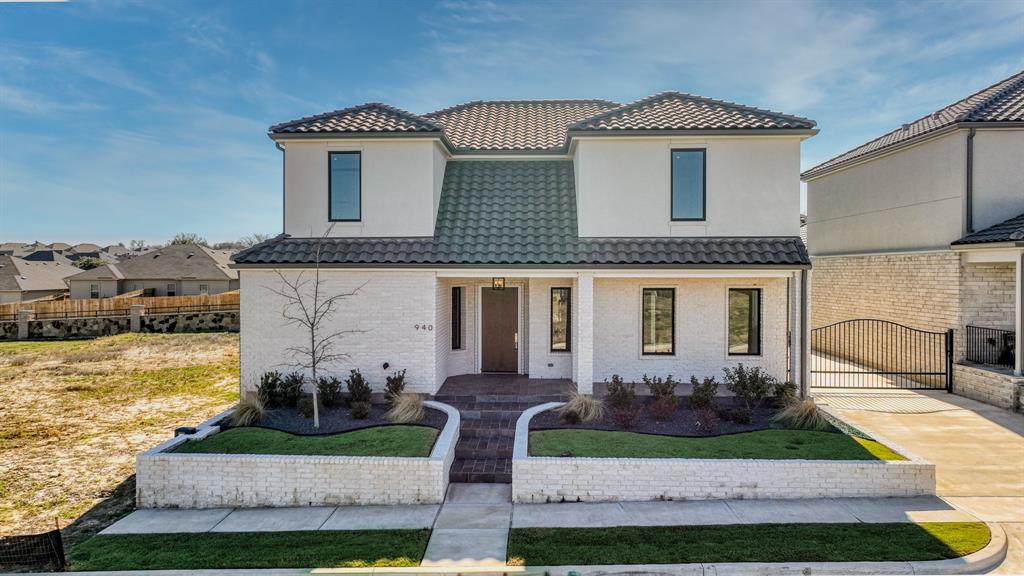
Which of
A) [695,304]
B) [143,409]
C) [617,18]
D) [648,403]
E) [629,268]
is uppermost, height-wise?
[617,18]

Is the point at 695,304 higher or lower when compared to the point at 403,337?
higher

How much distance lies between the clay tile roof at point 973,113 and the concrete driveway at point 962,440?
815cm

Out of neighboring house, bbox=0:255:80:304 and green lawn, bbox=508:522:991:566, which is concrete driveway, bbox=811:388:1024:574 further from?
neighboring house, bbox=0:255:80:304

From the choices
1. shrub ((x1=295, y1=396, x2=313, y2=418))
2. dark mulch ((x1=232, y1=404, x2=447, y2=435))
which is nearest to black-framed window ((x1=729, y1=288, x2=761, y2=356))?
dark mulch ((x1=232, y1=404, x2=447, y2=435))

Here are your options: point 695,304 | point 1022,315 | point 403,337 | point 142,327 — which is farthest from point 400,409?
point 142,327

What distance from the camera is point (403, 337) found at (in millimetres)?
12711

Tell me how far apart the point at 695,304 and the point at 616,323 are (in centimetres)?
217

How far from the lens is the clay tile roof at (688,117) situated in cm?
1281

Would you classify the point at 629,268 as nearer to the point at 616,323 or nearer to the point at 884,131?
the point at 616,323

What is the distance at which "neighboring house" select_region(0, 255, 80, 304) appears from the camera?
4106 centimetres

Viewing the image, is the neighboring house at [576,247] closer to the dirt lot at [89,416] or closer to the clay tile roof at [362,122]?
the clay tile roof at [362,122]

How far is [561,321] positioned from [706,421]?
16.9ft

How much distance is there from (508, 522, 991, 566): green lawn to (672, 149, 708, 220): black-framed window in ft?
26.8

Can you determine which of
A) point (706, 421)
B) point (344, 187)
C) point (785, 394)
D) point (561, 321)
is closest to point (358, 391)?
point (344, 187)
